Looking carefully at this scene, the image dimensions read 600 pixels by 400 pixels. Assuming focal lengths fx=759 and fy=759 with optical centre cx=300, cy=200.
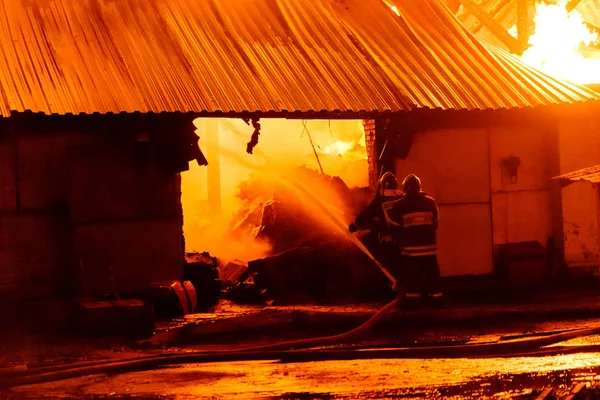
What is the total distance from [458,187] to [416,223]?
2.48 meters

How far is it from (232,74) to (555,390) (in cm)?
679

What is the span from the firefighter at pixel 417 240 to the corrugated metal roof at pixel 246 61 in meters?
1.46

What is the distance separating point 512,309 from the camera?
37.4 ft

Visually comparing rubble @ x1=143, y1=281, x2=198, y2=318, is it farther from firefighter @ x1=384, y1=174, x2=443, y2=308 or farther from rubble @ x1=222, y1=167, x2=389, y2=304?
firefighter @ x1=384, y1=174, x2=443, y2=308

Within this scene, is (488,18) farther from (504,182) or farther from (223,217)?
(223,217)

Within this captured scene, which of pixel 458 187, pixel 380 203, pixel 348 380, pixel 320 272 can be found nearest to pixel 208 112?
pixel 380 203

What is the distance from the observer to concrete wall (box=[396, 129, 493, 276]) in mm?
13281

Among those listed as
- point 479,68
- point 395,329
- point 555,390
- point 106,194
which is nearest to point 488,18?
point 479,68

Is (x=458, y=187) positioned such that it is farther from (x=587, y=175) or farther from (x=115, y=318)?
(x=115, y=318)

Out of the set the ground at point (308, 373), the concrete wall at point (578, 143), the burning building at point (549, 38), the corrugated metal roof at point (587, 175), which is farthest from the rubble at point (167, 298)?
the burning building at point (549, 38)

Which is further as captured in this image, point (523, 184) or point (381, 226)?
point (523, 184)

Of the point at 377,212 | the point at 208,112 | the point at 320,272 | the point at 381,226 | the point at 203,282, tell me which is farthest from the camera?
the point at 320,272

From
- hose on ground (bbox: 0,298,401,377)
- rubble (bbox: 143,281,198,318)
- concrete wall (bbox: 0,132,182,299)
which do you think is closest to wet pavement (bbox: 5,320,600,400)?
hose on ground (bbox: 0,298,401,377)

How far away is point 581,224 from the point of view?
13727 mm
